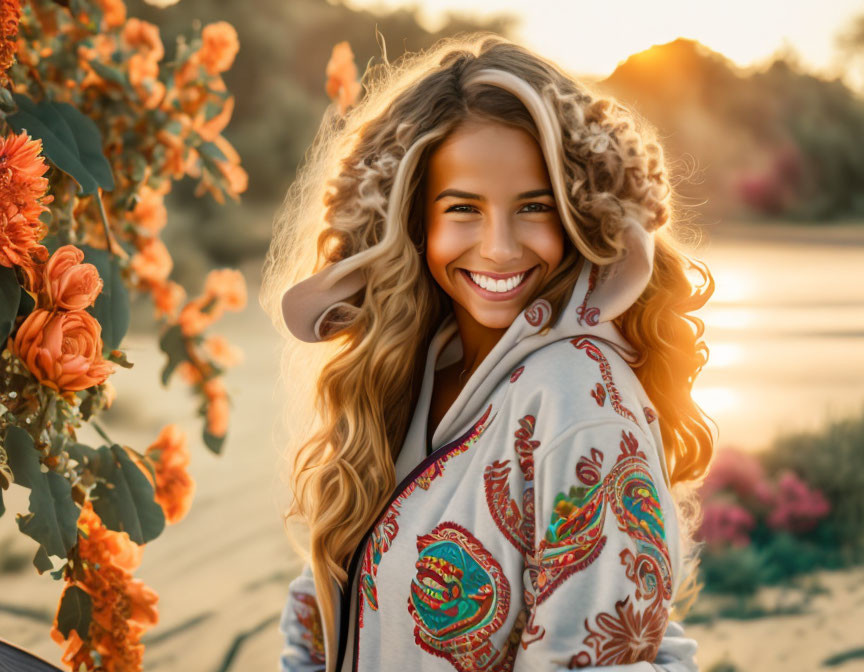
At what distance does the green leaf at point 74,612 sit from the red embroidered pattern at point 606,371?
0.72m

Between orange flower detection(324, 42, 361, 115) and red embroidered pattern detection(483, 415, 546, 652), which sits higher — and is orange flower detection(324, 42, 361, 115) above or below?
above

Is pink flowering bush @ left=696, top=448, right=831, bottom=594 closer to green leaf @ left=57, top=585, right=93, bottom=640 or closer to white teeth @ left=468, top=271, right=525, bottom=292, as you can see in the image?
white teeth @ left=468, top=271, right=525, bottom=292

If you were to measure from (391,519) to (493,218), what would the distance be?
0.42 m

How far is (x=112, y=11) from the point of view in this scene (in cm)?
159

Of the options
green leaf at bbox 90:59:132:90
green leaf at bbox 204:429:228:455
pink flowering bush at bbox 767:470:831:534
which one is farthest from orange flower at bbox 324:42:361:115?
pink flowering bush at bbox 767:470:831:534

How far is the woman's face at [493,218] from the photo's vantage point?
1.28m

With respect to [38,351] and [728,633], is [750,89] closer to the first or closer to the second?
[728,633]

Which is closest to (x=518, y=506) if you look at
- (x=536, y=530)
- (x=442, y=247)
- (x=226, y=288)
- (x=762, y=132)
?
(x=536, y=530)

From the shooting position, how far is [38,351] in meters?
1.08

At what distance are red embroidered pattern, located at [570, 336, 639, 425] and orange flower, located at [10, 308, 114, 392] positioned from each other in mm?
566

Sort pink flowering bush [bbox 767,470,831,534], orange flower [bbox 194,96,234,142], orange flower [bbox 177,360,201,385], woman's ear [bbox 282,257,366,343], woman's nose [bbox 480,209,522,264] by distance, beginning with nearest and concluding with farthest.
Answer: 1. woman's nose [bbox 480,209,522,264]
2. woman's ear [bbox 282,257,366,343]
3. orange flower [bbox 194,96,234,142]
4. orange flower [bbox 177,360,201,385]
5. pink flowering bush [bbox 767,470,831,534]

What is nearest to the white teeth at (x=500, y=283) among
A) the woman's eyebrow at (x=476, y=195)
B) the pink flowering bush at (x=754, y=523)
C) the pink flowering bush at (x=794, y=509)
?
the woman's eyebrow at (x=476, y=195)

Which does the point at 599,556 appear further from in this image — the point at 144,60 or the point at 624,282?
the point at 144,60

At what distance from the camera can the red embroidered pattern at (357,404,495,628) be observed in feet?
4.20
